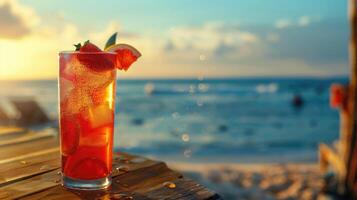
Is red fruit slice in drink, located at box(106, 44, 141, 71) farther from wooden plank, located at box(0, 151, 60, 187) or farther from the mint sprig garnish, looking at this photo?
wooden plank, located at box(0, 151, 60, 187)

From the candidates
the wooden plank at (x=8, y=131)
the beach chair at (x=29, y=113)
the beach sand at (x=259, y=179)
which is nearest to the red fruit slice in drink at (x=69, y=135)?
the wooden plank at (x=8, y=131)

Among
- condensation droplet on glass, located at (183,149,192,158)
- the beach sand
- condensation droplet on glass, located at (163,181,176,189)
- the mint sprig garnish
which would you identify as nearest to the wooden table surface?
condensation droplet on glass, located at (163,181,176,189)

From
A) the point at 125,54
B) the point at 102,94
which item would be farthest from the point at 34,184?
the point at 125,54

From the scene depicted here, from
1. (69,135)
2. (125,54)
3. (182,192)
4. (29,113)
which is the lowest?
(29,113)

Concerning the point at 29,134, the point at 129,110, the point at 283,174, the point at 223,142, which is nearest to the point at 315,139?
the point at 223,142

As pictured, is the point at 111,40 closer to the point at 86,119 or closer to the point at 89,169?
the point at 86,119
